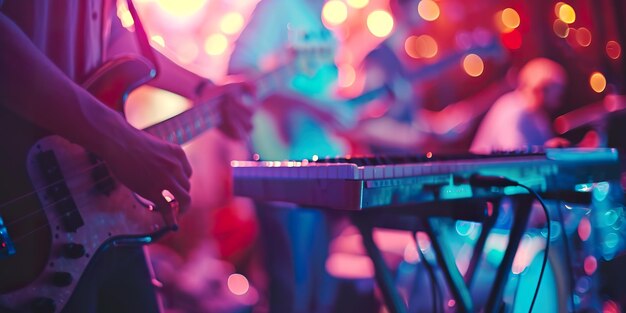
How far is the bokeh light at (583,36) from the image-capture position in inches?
134

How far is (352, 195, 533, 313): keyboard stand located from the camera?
1.17 metres

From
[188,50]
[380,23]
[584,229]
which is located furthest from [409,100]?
[188,50]

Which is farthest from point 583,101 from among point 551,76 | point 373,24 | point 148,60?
point 148,60

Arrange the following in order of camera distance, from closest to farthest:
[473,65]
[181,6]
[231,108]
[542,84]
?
[231,108] < [181,6] < [542,84] < [473,65]

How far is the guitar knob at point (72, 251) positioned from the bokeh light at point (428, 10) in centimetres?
287

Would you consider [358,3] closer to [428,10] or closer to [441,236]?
[428,10]

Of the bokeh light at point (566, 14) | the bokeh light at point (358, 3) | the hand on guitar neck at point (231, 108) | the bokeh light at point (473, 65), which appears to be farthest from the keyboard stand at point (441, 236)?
the bokeh light at point (566, 14)

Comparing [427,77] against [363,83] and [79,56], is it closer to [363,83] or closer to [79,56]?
[363,83]

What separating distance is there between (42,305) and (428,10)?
120 inches

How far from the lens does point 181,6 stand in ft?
6.93

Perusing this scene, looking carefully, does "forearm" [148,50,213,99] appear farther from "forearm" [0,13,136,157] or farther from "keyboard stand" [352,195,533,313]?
"keyboard stand" [352,195,533,313]

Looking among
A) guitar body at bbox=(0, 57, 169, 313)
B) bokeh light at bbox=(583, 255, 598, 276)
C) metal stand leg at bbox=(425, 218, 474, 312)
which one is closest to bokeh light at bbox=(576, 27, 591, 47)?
bokeh light at bbox=(583, 255, 598, 276)

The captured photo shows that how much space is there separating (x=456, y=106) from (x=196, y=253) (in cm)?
221

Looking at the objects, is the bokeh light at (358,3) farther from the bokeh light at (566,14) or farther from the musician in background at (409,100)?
the bokeh light at (566,14)
